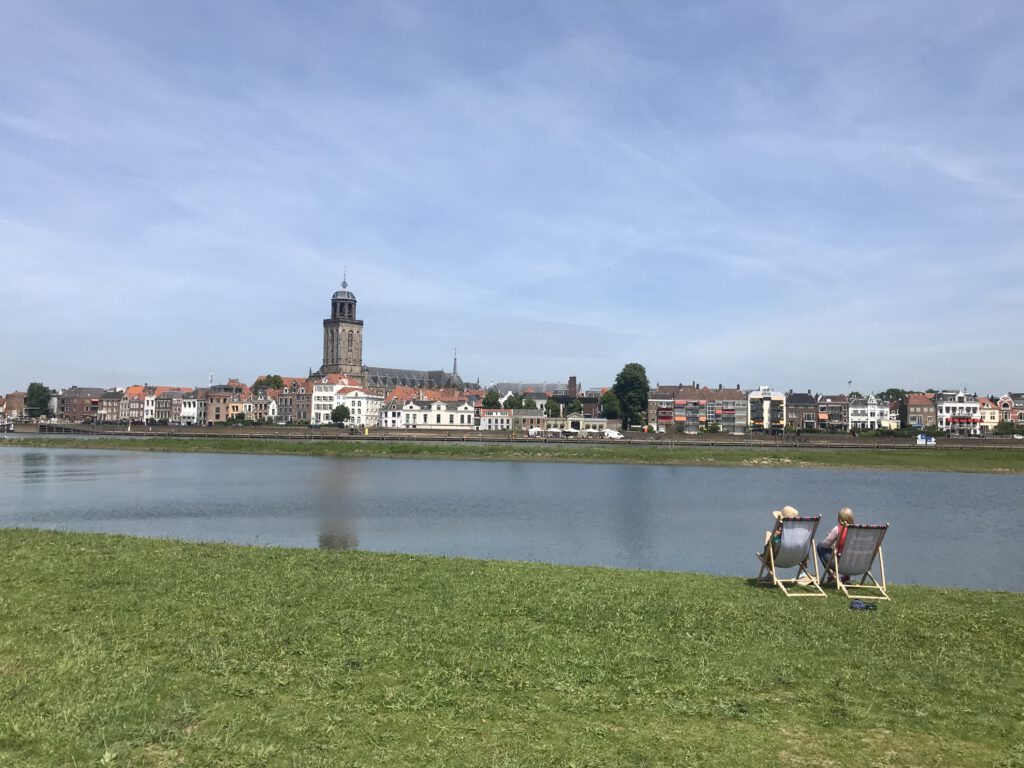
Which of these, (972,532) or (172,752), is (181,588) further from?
(972,532)

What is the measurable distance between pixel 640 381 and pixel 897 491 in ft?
332

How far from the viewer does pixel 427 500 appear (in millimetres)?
42531

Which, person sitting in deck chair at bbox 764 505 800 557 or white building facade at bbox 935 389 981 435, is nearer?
person sitting in deck chair at bbox 764 505 800 557

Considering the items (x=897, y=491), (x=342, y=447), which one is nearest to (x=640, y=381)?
(x=342, y=447)

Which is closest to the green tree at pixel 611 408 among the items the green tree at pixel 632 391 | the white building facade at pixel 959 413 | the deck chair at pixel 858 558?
the green tree at pixel 632 391

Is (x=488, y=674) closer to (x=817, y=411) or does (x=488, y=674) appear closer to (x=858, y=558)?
(x=858, y=558)

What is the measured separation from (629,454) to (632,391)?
64098 millimetres

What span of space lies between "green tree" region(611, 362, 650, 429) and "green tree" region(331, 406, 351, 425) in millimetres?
54653

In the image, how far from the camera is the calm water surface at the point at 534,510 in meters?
25.2

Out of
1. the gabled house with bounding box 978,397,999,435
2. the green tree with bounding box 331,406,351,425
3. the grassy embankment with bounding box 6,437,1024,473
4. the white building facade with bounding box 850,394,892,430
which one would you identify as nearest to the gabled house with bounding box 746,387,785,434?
the white building facade with bounding box 850,394,892,430

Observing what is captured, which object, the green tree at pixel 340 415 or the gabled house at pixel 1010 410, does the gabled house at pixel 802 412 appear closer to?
the gabled house at pixel 1010 410

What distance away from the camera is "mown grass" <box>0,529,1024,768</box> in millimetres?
6445

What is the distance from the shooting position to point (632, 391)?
156000mm

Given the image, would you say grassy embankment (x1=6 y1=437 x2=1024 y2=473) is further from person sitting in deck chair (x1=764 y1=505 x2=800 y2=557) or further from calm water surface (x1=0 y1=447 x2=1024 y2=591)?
person sitting in deck chair (x1=764 y1=505 x2=800 y2=557)
